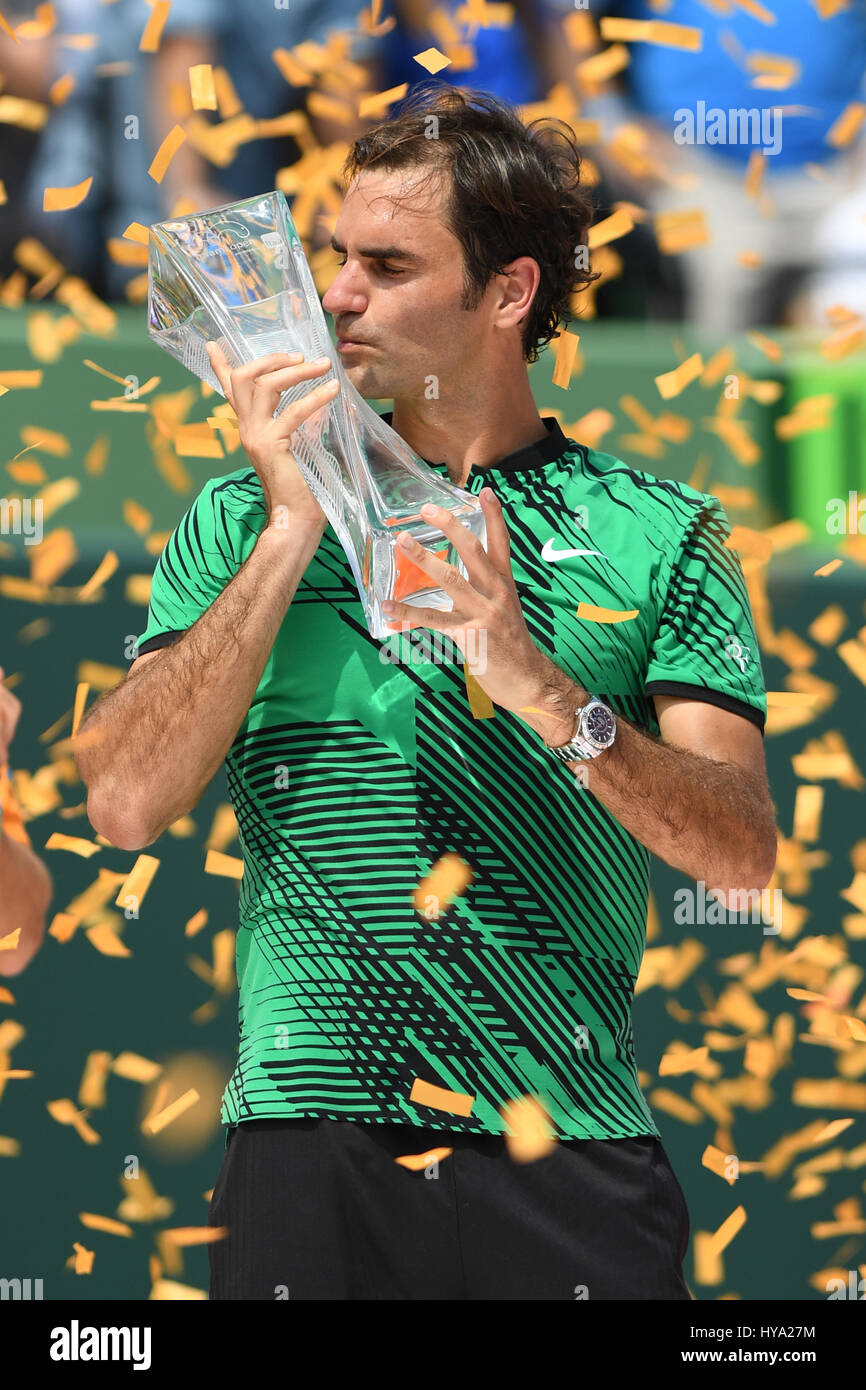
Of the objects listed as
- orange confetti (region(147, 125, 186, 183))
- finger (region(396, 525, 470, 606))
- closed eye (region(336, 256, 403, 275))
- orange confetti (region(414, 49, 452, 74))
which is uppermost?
orange confetti (region(414, 49, 452, 74))

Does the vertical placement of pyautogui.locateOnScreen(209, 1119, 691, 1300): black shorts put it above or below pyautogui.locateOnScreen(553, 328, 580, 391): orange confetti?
below

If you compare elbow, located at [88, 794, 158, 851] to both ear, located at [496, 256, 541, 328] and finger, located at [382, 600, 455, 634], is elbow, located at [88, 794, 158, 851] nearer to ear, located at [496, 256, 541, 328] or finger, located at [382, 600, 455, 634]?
finger, located at [382, 600, 455, 634]

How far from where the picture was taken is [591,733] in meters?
2.16

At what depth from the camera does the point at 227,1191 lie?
7.13 ft

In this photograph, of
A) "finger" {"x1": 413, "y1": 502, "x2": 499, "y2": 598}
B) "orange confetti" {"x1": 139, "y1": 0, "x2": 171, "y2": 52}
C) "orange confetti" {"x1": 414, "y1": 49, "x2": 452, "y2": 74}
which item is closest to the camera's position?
"finger" {"x1": 413, "y1": 502, "x2": 499, "y2": 598}

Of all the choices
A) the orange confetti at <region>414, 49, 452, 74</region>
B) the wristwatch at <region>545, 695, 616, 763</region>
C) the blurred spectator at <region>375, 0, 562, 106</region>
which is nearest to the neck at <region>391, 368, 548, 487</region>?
the wristwatch at <region>545, 695, 616, 763</region>

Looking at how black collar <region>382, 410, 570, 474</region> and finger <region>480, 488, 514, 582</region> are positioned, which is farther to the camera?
black collar <region>382, 410, 570, 474</region>

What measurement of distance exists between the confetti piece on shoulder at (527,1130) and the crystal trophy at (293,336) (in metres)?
0.59

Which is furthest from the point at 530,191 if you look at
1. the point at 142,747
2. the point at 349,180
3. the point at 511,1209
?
the point at 511,1209

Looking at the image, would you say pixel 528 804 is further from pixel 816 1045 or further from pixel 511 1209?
pixel 816 1045

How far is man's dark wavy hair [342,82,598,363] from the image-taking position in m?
2.57

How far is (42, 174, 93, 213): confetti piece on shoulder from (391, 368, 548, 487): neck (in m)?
1.62

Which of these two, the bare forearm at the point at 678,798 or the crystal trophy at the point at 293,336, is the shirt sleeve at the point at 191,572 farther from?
the bare forearm at the point at 678,798
